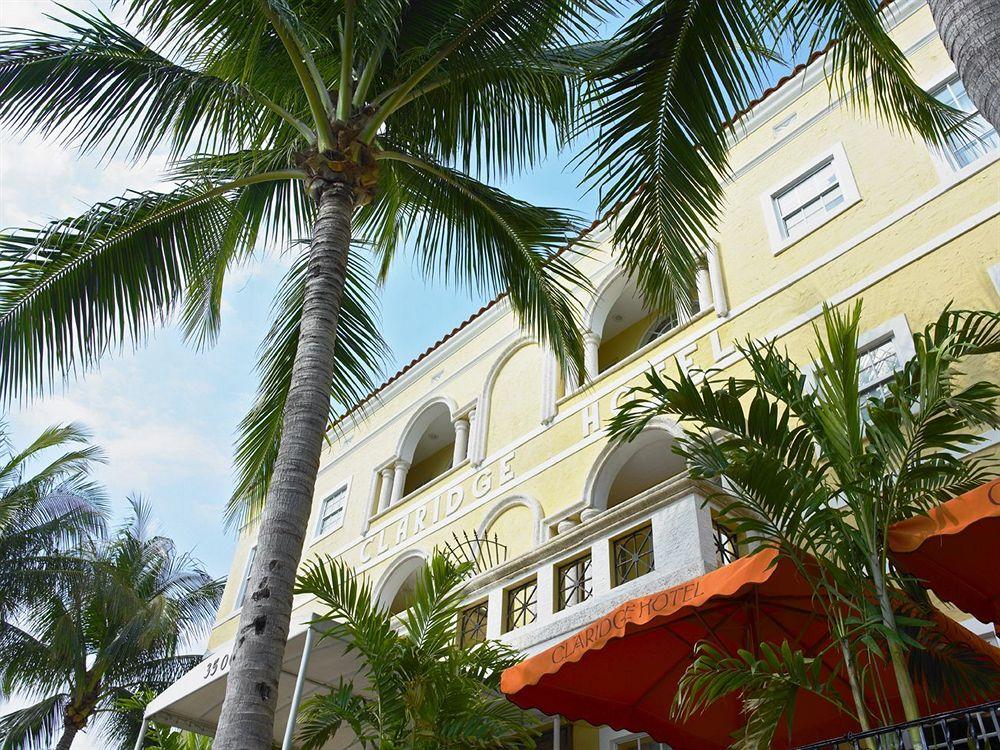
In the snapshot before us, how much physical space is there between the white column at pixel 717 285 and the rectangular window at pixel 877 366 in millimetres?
2544

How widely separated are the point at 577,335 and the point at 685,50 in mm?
3261

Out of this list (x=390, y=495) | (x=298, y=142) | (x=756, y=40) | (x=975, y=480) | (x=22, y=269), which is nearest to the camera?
(x=756, y=40)

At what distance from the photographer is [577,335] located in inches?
335

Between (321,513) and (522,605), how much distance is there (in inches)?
439

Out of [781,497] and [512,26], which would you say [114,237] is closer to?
[512,26]

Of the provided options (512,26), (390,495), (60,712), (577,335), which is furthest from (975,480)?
(60,712)

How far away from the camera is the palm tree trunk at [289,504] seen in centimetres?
479

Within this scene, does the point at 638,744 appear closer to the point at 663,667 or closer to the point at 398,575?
the point at 663,667

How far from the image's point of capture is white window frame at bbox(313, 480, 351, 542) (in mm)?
19094

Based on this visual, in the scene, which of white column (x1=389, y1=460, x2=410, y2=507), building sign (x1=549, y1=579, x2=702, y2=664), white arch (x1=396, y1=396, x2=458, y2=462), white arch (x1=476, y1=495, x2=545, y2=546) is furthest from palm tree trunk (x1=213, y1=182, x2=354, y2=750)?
white arch (x1=396, y1=396, x2=458, y2=462)

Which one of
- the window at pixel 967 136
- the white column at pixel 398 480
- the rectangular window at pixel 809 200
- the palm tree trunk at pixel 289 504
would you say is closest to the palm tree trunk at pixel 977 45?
the palm tree trunk at pixel 289 504

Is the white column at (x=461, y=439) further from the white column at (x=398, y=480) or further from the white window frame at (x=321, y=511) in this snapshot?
the white window frame at (x=321, y=511)

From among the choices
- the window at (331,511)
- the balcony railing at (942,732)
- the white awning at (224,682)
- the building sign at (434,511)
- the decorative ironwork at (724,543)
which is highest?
the window at (331,511)

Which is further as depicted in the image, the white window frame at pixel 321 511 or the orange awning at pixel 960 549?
the white window frame at pixel 321 511
